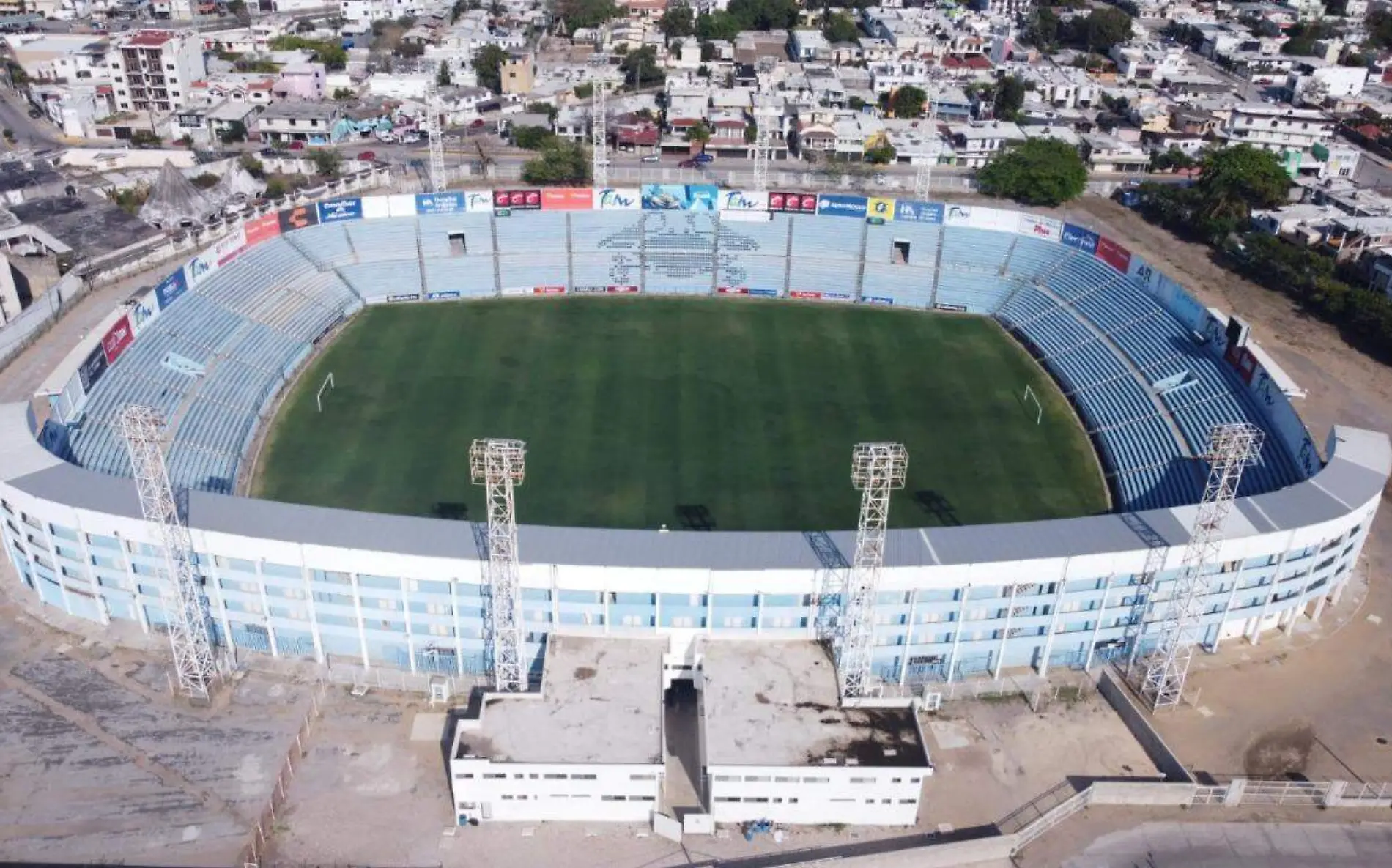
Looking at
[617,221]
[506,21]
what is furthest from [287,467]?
[506,21]

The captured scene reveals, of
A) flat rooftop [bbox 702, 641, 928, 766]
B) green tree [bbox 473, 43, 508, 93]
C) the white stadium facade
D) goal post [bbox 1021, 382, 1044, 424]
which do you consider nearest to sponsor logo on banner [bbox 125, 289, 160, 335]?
the white stadium facade

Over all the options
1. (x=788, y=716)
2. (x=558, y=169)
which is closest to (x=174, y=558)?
(x=788, y=716)

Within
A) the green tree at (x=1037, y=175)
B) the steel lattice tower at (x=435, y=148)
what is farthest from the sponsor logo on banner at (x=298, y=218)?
the green tree at (x=1037, y=175)

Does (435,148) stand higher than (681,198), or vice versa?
(435,148)

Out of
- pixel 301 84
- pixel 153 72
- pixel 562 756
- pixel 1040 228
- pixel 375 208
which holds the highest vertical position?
pixel 153 72

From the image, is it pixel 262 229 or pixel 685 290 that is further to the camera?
pixel 685 290

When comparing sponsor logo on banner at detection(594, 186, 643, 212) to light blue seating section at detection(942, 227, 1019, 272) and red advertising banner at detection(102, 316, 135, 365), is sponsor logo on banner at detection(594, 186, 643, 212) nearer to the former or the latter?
light blue seating section at detection(942, 227, 1019, 272)

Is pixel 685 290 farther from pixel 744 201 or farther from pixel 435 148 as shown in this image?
pixel 435 148
